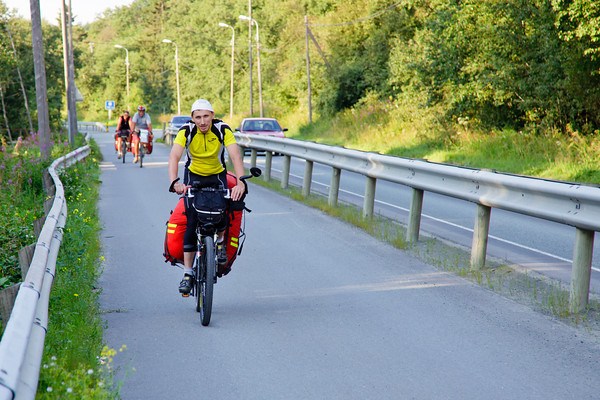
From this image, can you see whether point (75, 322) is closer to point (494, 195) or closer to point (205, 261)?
point (205, 261)

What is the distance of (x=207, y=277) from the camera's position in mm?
6996

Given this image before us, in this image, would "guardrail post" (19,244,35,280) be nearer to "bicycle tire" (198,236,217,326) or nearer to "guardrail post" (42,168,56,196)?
"bicycle tire" (198,236,217,326)

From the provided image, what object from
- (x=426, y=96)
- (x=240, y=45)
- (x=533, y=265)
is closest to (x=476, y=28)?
(x=426, y=96)

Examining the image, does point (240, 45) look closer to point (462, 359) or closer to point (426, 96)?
point (426, 96)

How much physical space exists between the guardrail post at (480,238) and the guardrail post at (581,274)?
179 centimetres

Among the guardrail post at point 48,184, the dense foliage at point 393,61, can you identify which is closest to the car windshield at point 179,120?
the dense foliage at point 393,61

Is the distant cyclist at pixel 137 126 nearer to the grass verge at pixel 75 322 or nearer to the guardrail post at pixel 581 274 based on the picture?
the grass verge at pixel 75 322

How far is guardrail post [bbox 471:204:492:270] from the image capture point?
8.89 m

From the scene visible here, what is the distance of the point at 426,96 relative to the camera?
31766 millimetres

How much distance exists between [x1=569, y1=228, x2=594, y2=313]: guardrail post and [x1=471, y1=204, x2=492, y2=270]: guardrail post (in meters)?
1.79

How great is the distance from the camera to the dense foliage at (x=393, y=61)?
77.6 ft

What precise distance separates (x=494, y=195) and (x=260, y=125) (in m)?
27.2

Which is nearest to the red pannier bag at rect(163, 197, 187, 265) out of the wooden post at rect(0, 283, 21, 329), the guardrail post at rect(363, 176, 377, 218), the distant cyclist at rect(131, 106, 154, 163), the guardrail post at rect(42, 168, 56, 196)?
the wooden post at rect(0, 283, 21, 329)

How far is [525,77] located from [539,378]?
21.4 m
